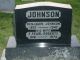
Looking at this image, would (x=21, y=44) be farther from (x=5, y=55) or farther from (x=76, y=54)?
(x=76, y=54)

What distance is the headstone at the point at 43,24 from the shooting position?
14.4ft

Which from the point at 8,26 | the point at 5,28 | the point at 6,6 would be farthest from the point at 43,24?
the point at 6,6

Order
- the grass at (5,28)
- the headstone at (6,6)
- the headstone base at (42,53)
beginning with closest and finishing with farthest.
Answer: the headstone base at (42,53) → the grass at (5,28) → the headstone at (6,6)

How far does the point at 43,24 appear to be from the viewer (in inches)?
175

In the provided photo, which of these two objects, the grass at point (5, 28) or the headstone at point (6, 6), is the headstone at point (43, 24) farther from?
the headstone at point (6, 6)

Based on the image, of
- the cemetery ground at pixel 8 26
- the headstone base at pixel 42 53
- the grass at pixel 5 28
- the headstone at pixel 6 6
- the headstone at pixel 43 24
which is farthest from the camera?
the headstone at pixel 6 6

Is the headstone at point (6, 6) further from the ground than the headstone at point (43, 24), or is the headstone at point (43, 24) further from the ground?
the headstone at point (43, 24)

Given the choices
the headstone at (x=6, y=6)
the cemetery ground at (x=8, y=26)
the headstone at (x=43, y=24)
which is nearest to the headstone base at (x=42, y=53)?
the headstone at (x=43, y=24)

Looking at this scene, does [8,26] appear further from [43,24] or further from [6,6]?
[43,24]

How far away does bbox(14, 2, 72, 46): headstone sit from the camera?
4379 millimetres

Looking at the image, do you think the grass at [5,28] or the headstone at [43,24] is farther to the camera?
the grass at [5,28]

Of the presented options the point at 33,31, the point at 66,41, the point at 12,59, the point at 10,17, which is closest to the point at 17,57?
the point at 12,59

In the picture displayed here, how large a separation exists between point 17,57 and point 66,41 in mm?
824

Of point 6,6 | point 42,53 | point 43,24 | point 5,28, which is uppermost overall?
point 43,24
